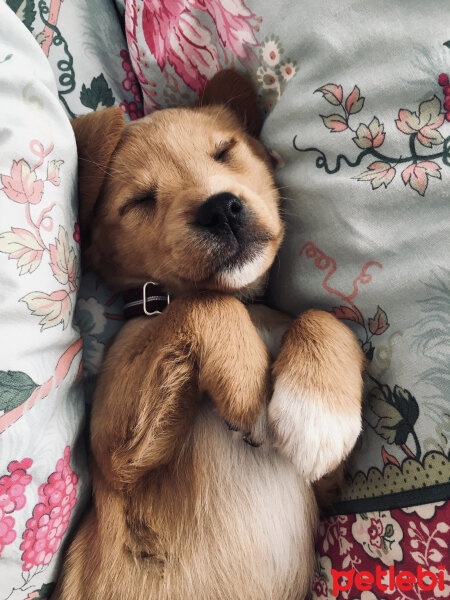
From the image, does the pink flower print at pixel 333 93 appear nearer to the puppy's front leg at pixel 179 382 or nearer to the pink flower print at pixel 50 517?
the puppy's front leg at pixel 179 382

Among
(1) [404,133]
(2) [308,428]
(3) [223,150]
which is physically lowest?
(2) [308,428]

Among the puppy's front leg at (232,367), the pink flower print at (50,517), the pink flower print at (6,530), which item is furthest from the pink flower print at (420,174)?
the pink flower print at (6,530)

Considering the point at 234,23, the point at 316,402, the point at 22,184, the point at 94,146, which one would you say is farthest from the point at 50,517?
the point at 234,23

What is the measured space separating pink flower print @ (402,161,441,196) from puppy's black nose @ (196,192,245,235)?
37 centimetres

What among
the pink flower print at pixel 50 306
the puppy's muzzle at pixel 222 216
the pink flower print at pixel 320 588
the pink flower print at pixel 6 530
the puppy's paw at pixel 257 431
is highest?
the puppy's muzzle at pixel 222 216

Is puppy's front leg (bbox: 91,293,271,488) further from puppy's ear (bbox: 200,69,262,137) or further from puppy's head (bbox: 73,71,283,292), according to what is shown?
puppy's ear (bbox: 200,69,262,137)

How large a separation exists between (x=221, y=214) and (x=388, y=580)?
0.84 metres

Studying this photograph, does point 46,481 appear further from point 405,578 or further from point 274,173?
point 274,173

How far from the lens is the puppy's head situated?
1109mm

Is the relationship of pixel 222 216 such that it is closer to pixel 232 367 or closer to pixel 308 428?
pixel 232 367

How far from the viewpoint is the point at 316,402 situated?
38.2 inches

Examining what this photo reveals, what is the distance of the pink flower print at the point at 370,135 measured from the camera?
3.55ft

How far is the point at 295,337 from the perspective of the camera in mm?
1078

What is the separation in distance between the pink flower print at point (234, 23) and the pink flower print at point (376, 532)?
1.21 meters
